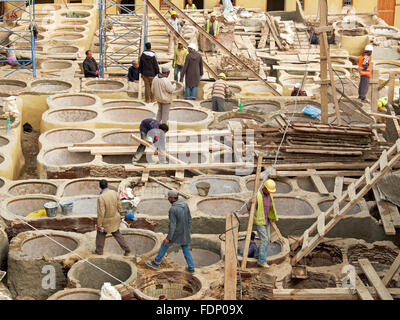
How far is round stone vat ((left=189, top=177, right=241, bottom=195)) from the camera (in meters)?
18.3

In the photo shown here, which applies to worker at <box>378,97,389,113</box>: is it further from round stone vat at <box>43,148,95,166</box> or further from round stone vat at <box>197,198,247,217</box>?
round stone vat at <box>43,148,95,166</box>

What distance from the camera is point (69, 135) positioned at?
813 inches

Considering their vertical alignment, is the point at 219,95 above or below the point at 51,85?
above

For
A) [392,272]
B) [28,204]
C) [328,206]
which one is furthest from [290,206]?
[28,204]

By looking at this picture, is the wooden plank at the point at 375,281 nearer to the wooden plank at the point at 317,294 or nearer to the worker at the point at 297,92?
the wooden plank at the point at 317,294

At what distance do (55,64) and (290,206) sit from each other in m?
11.3

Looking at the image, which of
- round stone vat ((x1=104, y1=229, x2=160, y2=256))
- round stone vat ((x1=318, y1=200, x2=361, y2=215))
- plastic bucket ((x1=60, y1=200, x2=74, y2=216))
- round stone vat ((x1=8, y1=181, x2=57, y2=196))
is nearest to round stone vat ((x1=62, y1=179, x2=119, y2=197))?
round stone vat ((x1=8, y1=181, x2=57, y2=196))

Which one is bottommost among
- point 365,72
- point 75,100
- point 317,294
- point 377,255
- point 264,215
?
point 377,255

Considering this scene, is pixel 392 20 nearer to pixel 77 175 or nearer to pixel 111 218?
pixel 77 175

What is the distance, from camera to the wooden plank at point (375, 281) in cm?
1396

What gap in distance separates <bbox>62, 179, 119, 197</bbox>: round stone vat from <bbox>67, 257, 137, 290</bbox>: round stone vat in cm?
343

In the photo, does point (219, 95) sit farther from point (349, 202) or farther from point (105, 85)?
point (349, 202)

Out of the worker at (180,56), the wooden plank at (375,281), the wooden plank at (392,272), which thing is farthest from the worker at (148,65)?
the wooden plank at (392,272)

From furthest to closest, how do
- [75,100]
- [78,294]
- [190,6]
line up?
[190,6]
[75,100]
[78,294]
